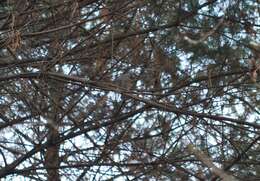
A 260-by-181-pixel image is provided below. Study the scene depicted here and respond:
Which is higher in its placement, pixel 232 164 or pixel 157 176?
pixel 157 176

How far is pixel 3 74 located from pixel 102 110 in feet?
4.44

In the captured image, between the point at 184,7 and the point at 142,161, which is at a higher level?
the point at 184,7

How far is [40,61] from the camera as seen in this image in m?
4.46

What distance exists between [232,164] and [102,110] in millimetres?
1575

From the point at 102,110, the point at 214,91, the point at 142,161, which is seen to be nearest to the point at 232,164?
the point at 214,91

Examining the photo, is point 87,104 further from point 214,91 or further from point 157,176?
point 214,91

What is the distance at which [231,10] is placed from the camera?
504cm

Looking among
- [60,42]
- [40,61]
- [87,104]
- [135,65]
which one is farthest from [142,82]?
[40,61]

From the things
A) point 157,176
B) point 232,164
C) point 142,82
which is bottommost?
point 232,164

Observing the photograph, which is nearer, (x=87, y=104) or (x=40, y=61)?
(x=40, y=61)

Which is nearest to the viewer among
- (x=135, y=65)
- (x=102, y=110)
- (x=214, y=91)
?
(x=214, y=91)

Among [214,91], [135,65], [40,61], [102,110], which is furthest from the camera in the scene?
[102,110]

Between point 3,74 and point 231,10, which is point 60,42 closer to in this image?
point 3,74

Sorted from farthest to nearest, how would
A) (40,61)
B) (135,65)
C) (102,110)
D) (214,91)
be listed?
(102,110) < (135,65) < (214,91) < (40,61)
